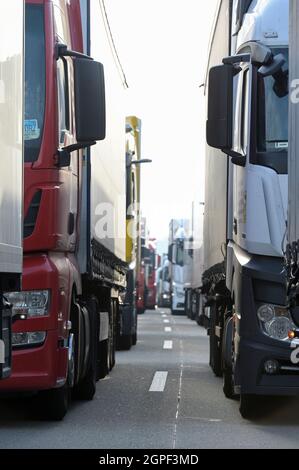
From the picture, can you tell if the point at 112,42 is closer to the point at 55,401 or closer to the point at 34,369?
the point at 55,401

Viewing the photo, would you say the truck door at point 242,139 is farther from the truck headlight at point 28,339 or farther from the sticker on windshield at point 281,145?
the truck headlight at point 28,339

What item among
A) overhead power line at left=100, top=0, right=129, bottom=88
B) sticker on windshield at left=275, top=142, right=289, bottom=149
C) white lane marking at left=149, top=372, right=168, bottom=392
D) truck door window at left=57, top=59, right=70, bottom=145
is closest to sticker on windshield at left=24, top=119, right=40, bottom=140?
truck door window at left=57, top=59, right=70, bottom=145

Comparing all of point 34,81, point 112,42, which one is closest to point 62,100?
point 34,81

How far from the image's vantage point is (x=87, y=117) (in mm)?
9430

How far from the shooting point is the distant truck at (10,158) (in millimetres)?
7422

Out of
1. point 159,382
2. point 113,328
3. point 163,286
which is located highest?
point 113,328

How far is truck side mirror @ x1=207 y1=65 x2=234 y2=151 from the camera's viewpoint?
936 cm

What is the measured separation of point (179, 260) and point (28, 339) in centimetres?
3548

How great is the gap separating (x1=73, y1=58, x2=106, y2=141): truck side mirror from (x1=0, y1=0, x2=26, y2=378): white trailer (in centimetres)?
122

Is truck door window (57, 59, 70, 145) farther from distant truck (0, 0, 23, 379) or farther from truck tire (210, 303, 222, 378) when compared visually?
truck tire (210, 303, 222, 378)

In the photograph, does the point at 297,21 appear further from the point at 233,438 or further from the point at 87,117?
the point at 233,438

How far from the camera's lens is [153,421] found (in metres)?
10.2

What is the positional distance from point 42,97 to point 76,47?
6.15ft

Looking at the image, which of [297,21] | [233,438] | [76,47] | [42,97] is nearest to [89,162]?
[76,47]
